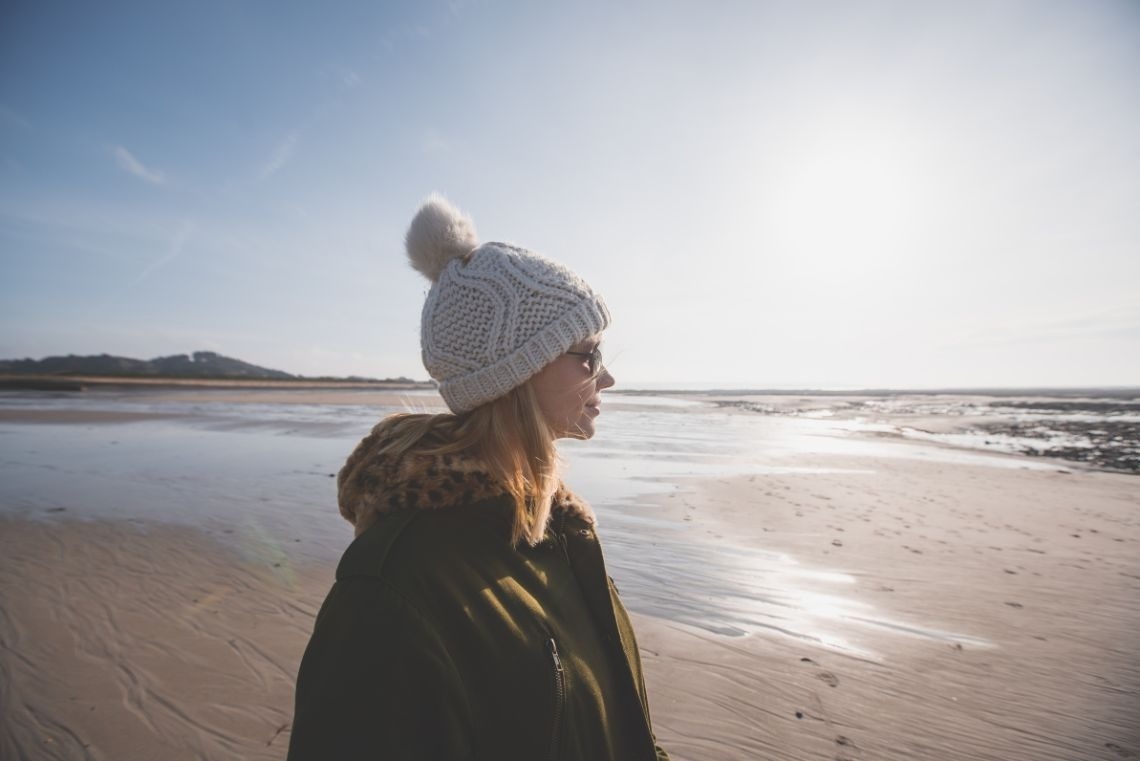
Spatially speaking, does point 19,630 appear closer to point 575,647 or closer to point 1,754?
point 1,754

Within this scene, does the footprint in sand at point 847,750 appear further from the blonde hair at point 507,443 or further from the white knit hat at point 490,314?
the white knit hat at point 490,314

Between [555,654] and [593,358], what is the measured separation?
1056 millimetres

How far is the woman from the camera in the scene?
1095 millimetres

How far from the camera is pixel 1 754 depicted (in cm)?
318

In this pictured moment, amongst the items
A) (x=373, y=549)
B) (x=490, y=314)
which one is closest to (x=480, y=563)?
(x=373, y=549)

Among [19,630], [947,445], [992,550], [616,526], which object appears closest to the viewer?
[19,630]

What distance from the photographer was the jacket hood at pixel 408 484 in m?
1.38

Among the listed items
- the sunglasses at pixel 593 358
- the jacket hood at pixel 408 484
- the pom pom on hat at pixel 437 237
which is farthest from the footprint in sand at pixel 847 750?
the pom pom on hat at pixel 437 237

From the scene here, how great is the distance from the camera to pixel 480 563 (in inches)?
55.7

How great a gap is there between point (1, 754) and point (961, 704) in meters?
6.56

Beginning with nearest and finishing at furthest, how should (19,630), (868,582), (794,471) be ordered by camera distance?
(19,630), (868,582), (794,471)

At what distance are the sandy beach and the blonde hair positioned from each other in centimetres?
278

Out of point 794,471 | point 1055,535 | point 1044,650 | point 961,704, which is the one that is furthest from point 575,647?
point 794,471

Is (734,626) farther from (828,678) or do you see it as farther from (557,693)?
(557,693)
